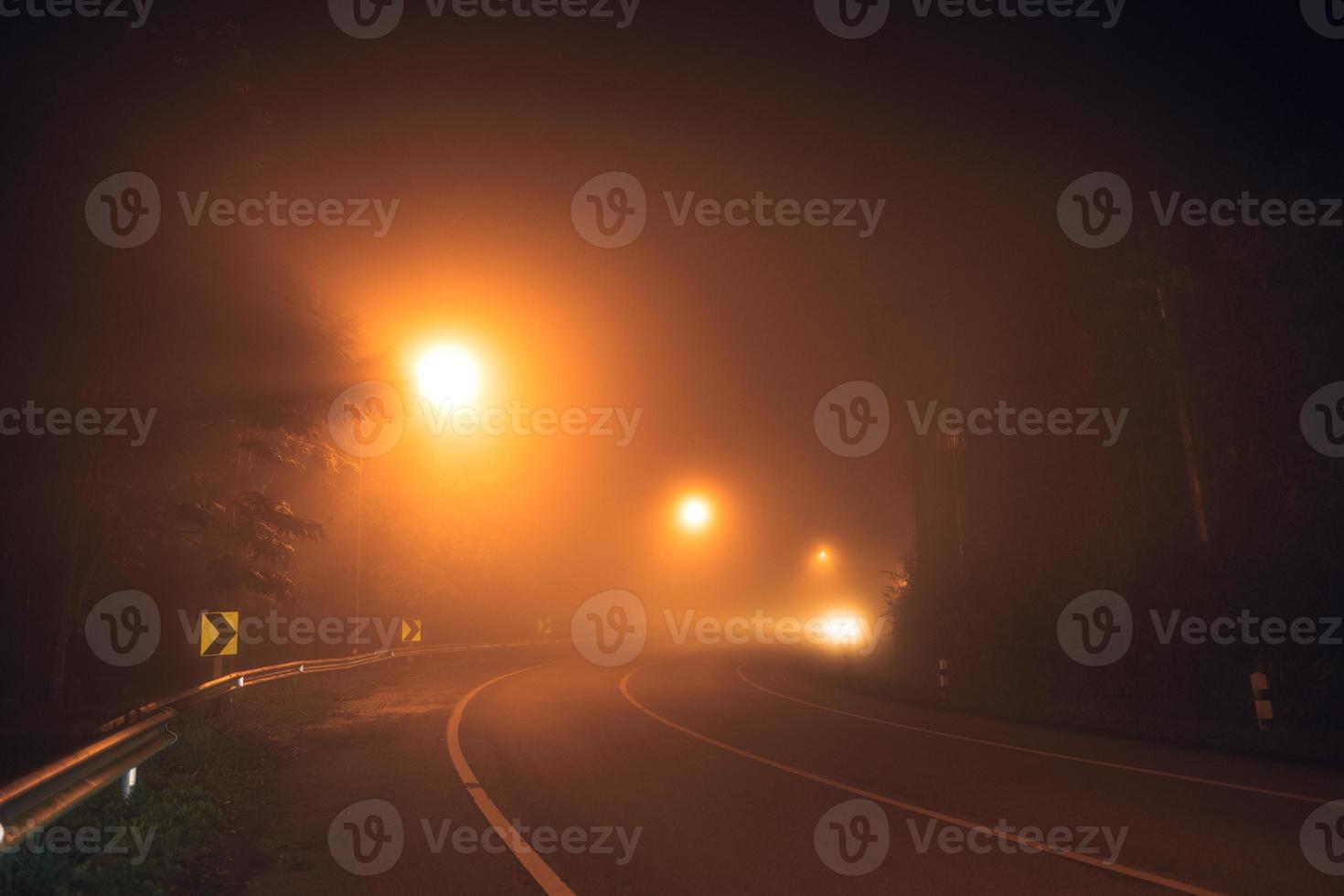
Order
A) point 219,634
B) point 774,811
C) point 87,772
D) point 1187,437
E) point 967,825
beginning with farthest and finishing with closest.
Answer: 1. point 1187,437
2. point 219,634
3. point 774,811
4. point 967,825
5. point 87,772

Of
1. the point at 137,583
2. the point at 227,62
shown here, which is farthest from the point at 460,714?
the point at 227,62

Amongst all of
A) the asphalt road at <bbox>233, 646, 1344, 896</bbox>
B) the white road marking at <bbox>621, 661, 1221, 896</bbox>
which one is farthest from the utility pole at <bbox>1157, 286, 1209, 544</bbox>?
the white road marking at <bbox>621, 661, 1221, 896</bbox>

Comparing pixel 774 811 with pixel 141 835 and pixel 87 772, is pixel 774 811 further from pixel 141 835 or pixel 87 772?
pixel 87 772

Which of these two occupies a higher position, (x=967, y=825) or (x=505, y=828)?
(x=505, y=828)

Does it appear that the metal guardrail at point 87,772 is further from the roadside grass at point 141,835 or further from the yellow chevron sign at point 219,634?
the yellow chevron sign at point 219,634

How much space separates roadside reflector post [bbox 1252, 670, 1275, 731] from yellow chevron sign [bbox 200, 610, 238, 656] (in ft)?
50.4

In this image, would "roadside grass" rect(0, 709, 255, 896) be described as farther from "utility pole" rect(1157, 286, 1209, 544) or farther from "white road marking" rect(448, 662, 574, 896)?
"utility pole" rect(1157, 286, 1209, 544)

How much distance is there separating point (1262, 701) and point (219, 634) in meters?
15.7

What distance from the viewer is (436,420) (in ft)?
87.1

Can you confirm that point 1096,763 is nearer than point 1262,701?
Yes

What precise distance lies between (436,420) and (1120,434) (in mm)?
19434

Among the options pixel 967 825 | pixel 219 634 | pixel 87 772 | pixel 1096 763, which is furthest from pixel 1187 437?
pixel 219 634

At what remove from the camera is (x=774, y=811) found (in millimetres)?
7355

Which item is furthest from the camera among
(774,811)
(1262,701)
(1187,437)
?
(1187,437)
